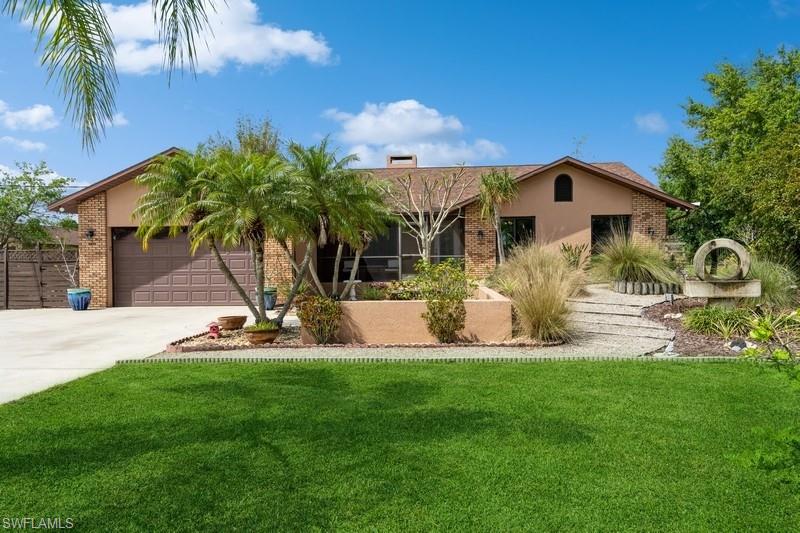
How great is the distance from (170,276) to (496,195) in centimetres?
1103

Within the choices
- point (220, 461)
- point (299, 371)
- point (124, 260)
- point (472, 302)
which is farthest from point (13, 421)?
point (124, 260)

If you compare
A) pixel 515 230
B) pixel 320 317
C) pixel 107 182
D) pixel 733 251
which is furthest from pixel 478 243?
pixel 107 182

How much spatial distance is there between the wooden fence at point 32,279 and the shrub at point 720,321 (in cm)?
1839

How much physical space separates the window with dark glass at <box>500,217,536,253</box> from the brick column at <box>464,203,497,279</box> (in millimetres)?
579

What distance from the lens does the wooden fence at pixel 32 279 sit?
17.7m

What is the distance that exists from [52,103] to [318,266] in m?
15.8

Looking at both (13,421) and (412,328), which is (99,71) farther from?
(412,328)

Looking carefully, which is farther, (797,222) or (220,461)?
(797,222)

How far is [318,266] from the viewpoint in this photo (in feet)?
63.2

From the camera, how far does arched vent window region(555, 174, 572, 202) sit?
60.0ft

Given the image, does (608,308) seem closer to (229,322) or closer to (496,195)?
(496,195)

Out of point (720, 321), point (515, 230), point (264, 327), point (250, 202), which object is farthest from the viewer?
point (515, 230)

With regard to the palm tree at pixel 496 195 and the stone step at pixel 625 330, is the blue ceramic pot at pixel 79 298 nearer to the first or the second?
the palm tree at pixel 496 195

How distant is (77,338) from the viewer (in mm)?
10516
